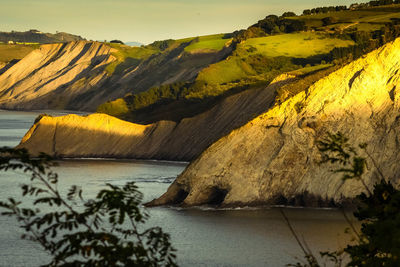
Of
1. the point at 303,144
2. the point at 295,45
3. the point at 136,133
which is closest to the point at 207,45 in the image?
the point at 295,45

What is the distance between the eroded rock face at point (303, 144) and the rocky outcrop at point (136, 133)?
32.7 meters

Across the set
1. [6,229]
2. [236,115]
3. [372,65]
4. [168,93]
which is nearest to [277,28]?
[168,93]

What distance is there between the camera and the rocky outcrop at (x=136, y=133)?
81.6m

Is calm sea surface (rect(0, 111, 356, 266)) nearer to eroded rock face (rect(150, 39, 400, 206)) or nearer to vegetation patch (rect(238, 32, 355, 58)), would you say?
eroded rock face (rect(150, 39, 400, 206))

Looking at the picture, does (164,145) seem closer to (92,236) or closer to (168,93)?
(168,93)

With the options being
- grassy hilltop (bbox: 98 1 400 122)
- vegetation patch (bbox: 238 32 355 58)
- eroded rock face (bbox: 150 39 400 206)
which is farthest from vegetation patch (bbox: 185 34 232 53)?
eroded rock face (bbox: 150 39 400 206)

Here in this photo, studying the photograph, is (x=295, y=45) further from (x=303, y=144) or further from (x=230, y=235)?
(x=230, y=235)

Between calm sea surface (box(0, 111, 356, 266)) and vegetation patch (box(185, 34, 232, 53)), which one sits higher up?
vegetation patch (box(185, 34, 232, 53))

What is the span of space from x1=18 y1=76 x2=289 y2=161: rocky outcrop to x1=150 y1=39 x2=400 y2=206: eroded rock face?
32.7m

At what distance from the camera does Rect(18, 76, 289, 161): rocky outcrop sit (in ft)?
268

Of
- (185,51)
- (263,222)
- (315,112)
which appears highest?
(185,51)

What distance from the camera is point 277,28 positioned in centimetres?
14100

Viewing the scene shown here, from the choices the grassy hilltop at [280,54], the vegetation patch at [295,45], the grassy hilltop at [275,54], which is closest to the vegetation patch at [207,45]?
the grassy hilltop at [275,54]

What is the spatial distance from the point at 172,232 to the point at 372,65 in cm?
1474
